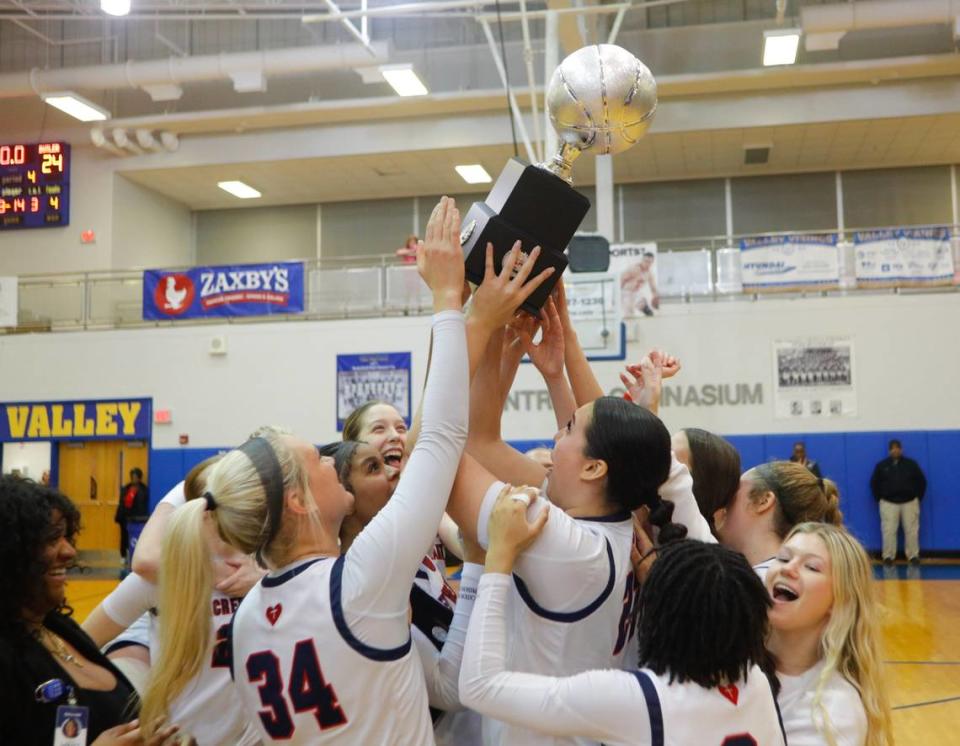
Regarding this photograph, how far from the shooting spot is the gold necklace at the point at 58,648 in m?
1.93

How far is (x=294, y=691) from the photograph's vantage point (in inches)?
70.4

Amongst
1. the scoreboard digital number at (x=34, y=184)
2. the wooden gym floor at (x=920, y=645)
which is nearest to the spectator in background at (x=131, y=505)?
the wooden gym floor at (x=920, y=645)

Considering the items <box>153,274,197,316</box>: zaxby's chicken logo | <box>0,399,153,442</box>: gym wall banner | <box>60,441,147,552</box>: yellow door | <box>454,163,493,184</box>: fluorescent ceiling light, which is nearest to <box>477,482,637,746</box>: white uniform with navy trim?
<box>153,274,197,316</box>: zaxby's chicken logo

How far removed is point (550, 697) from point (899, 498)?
489 inches

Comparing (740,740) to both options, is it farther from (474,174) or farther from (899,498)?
(474,174)

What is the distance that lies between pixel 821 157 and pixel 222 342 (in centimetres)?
1137

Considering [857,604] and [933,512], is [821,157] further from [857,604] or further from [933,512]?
[857,604]

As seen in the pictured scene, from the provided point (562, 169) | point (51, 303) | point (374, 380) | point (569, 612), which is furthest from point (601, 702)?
point (51, 303)

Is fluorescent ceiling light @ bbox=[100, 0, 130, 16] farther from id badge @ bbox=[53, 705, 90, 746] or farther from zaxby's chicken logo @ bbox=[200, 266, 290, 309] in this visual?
id badge @ bbox=[53, 705, 90, 746]

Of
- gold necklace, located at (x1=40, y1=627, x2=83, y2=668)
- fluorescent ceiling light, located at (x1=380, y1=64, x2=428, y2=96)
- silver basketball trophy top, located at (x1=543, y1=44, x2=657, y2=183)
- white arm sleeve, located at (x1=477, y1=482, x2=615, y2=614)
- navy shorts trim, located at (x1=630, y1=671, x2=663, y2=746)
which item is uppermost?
fluorescent ceiling light, located at (x1=380, y1=64, x2=428, y2=96)

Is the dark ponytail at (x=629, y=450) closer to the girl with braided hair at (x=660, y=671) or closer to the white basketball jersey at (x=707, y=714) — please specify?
the girl with braided hair at (x=660, y=671)

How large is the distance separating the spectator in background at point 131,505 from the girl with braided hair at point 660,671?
1389 cm

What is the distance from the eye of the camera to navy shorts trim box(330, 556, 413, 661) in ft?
5.70

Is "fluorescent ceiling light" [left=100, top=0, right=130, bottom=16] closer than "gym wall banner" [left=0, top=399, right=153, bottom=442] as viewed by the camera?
Yes
